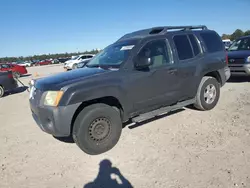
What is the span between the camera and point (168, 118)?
15.8 ft

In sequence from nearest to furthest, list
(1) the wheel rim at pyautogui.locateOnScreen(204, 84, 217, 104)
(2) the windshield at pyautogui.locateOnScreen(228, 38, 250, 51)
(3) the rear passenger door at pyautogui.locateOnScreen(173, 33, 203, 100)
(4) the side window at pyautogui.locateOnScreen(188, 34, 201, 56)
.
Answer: (3) the rear passenger door at pyautogui.locateOnScreen(173, 33, 203, 100), (4) the side window at pyautogui.locateOnScreen(188, 34, 201, 56), (1) the wheel rim at pyautogui.locateOnScreen(204, 84, 217, 104), (2) the windshield at pyautogui.locateOnScreen(228, 38, 250, 51)

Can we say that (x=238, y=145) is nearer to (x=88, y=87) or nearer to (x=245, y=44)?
(x=88, y=87)

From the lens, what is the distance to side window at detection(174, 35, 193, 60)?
453 cm

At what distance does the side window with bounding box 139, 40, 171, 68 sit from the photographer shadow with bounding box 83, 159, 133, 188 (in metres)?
2.10

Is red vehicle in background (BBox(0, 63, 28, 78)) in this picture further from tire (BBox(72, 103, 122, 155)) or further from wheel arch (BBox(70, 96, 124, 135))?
tire (BBox(72, 103, 122, 155))

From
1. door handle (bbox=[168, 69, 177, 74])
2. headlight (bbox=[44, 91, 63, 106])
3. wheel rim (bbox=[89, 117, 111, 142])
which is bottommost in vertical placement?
wheel rim (bbox=[89, 117, 111, 142])

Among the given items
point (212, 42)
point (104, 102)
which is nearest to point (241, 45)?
point (212, 42)

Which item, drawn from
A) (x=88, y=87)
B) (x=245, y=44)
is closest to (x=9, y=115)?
(x=88, y=87)

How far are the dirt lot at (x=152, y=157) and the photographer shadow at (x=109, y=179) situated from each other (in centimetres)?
1

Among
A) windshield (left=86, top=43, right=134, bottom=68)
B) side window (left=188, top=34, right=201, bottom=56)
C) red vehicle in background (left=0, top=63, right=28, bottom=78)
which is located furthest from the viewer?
red vehicle in background (left=0, top=63, right=28, bottom=78)

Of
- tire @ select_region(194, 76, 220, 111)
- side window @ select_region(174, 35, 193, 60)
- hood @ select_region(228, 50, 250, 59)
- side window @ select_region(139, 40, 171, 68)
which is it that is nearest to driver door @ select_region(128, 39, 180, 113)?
side window @ select_region(139, 40, 171, 68)

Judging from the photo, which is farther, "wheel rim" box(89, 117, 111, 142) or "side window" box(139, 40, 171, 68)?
"side window" box(139, 40, 171, 68)

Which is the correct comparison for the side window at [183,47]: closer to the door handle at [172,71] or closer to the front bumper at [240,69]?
the door handle at [172,71]

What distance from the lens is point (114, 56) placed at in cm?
431
